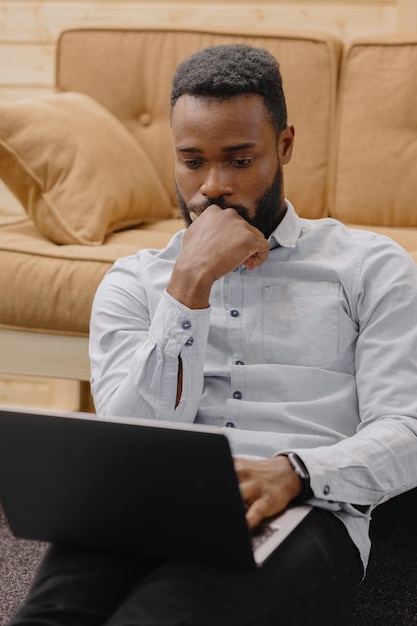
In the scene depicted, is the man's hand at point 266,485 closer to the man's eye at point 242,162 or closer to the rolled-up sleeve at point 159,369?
the rolled-up sleeve at point 159,369

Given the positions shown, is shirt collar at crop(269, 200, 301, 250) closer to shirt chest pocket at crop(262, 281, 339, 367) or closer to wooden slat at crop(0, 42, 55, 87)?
shirt chest pocket at crop(262, 281, 339, 367)

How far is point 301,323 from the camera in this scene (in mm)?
1311

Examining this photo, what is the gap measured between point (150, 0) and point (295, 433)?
1.83 metres

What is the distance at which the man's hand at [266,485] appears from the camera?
1.01 m

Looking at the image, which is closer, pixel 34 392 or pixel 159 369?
pixel 159 369

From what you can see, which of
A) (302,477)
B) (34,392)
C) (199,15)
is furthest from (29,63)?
(302,477)

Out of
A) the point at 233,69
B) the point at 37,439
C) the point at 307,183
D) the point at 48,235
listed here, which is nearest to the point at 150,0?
the point at 307,183

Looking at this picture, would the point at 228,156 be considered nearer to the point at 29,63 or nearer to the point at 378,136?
the point at 378,136

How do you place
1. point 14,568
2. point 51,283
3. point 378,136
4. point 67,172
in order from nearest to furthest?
point 14,568 < point 51,283 < point 67,172 < point 378,136

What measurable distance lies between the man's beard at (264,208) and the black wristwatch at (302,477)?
1.28 feet

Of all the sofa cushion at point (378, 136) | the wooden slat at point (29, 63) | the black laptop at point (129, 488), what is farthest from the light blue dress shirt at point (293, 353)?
the wooden slat at point (29, 63)

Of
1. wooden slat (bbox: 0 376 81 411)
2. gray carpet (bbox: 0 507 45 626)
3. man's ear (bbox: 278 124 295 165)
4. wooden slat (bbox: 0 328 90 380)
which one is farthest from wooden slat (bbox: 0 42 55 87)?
man's ear (bbox: 278 124 295 165)

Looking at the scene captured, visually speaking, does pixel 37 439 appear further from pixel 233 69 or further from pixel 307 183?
pixel 307 183

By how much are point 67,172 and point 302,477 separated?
123 centimetres
